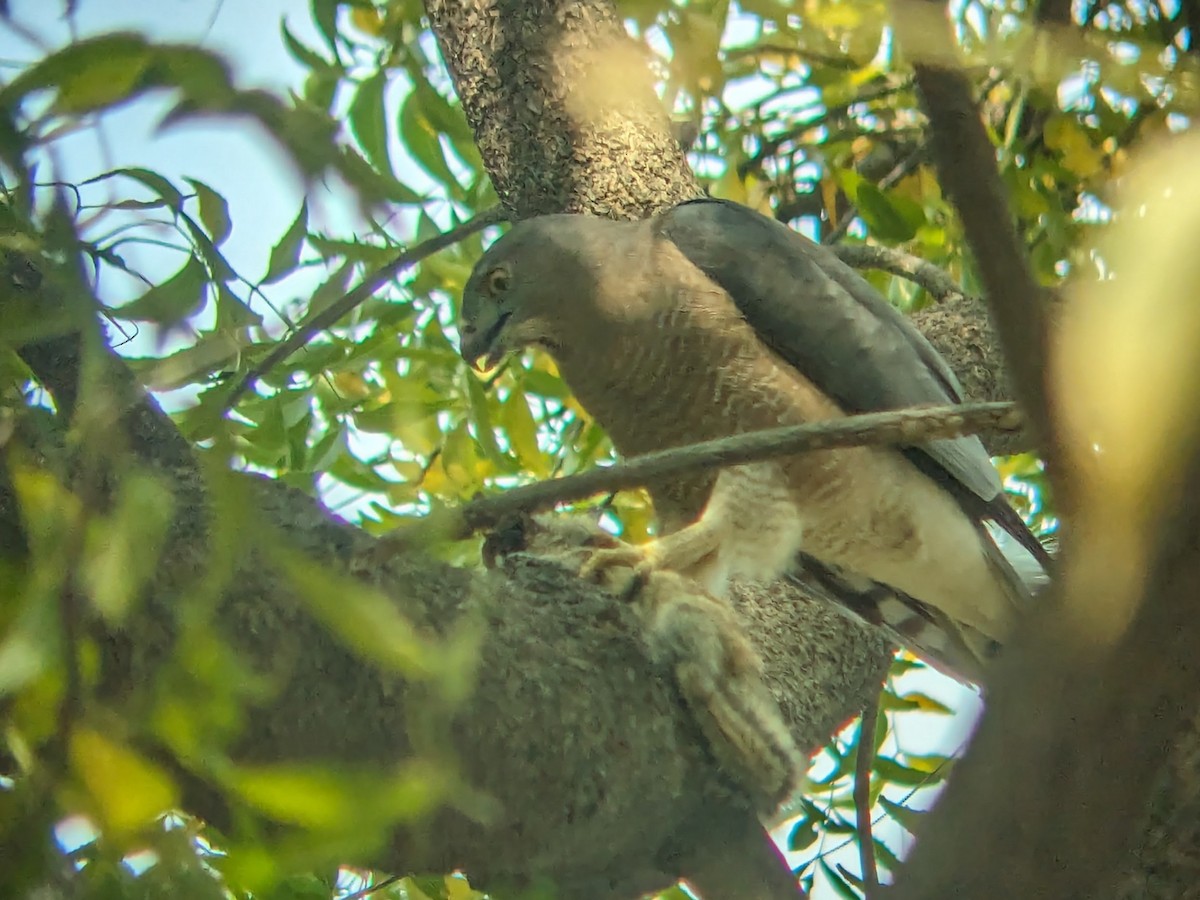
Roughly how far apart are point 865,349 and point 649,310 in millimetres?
377

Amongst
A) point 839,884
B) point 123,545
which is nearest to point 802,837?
point 839,884

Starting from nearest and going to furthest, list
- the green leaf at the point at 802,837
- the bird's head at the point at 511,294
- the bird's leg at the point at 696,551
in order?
the bird's leg at the point at 696,551, the green leaf at the point at 802,837, the bird's head at the point at 511,294

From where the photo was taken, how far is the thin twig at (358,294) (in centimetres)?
133

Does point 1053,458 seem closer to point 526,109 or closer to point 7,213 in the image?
point 7,213

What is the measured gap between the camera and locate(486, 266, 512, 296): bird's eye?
1977 millimetres

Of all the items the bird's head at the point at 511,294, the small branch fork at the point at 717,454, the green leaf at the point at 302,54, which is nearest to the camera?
the small branch fork at the point at 717,454

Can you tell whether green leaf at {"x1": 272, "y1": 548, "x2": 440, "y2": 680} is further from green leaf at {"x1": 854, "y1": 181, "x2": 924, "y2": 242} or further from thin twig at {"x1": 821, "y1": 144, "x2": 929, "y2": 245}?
thin twig at {"x1": 821, "y1": 144, "x2": 929, "y2": 245}

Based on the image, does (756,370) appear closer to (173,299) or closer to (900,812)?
(900,812)

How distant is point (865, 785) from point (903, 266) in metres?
1.10

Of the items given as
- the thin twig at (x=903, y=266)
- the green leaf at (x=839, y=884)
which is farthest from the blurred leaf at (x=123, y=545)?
the thin twig at (x=903, y=266)

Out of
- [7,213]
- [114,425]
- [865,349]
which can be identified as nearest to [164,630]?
[114,425]

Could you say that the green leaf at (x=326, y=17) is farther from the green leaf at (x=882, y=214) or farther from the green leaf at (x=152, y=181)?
the green leaf at (x=882, y=214)

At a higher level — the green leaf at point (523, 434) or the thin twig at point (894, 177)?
the thin twig at point (894, 177)

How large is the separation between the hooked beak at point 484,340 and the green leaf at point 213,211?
40.8 inches
